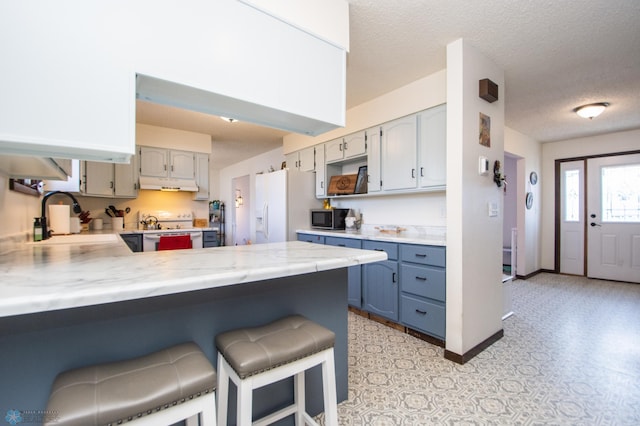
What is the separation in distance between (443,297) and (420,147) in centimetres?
145

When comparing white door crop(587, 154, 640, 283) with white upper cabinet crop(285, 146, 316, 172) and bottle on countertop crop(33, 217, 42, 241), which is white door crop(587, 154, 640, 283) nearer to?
white upper cabinet crop(285, 146, 316, 172)

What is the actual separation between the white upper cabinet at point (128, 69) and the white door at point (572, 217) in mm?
5674

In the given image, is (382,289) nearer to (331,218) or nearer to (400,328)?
(400,328)

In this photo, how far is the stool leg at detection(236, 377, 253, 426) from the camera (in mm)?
976

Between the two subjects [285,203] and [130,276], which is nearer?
[130,276]

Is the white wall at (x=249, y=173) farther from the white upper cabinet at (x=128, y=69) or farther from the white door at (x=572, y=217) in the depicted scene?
the white door at (x=572, y=217)

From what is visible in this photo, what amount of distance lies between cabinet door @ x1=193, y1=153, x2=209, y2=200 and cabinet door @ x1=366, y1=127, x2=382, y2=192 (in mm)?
2876

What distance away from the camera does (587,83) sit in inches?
117

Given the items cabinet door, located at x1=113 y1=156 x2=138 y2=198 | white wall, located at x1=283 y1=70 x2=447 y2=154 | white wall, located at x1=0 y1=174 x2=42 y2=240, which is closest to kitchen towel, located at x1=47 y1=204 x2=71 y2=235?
white wall, located at x1=0 y1=174 x2=42 y2=240

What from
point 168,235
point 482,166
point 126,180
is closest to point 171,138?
point 126,180

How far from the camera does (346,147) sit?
146 inches

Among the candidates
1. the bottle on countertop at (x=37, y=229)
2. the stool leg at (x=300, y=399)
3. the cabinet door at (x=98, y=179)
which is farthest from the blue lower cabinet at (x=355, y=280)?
the cabinet door at (x=98, y=179)

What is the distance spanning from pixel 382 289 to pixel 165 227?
3.65 meters

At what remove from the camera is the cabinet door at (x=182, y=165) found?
4527mm
